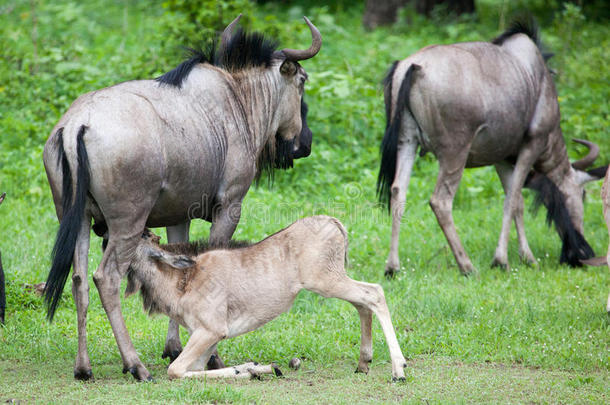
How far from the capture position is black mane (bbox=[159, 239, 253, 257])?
18.7 ft

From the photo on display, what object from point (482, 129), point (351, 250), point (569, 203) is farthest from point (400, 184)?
point (569, 203)

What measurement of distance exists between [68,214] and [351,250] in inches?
173

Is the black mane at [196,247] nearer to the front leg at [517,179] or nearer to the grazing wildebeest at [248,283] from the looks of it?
the grazing wildebeest at [248,283]

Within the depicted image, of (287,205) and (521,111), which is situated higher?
(521,111)

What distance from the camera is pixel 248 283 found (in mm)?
5555

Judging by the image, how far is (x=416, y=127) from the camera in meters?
8.56

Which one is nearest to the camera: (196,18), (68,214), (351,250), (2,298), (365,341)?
(68,214)

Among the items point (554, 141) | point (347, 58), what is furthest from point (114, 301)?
point (347, 58)

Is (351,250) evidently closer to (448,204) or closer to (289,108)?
(448,204)

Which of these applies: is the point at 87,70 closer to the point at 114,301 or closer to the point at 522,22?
the point at 522,22

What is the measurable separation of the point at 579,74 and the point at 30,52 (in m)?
9.62

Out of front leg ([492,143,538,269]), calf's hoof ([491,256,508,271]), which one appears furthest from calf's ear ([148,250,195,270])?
front leg ([492,143,538,269])

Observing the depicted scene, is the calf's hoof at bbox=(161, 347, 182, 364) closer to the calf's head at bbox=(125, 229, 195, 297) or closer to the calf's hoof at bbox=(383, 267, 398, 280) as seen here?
the calf's head at bbox=(125, 229, 195, 297)

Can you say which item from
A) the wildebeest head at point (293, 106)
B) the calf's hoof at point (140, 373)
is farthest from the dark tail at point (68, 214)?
the wildebeest head at point (293, 106)
